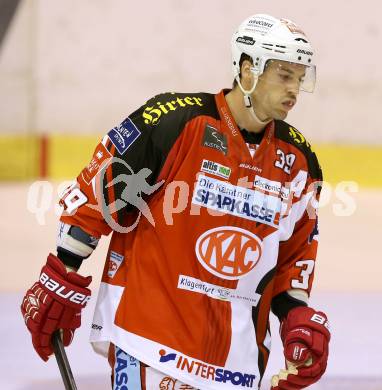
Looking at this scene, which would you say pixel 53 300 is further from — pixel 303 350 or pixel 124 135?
pixel 303 350

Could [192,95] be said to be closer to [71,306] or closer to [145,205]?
[145,205]

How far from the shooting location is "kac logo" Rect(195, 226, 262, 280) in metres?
2.70

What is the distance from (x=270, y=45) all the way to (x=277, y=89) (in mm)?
109

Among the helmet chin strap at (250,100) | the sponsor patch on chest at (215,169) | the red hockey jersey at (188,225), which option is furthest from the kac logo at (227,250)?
the helmet chin strap at (250,100)

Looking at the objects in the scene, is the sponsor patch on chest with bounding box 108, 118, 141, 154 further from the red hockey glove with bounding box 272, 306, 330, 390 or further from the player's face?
the red hockey glove with bounding box 272, 306, 330, 390

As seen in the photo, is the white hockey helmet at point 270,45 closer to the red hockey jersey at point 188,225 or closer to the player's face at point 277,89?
the player's face at point 277,89

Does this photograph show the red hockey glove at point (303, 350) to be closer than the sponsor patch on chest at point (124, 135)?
No

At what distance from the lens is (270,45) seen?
2715 mm

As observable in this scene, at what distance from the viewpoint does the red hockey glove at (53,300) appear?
8.89ft

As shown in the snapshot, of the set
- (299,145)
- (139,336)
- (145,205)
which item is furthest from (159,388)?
(299,145)

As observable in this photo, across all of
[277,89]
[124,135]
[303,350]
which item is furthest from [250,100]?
[303,350]

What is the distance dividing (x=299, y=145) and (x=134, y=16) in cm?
569

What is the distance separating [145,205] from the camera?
8.93 ft

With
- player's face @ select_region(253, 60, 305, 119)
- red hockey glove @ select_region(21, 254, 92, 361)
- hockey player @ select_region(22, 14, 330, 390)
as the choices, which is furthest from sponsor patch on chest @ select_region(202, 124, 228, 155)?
red hockey glove @ select_region(21, 254, 92, 361)
